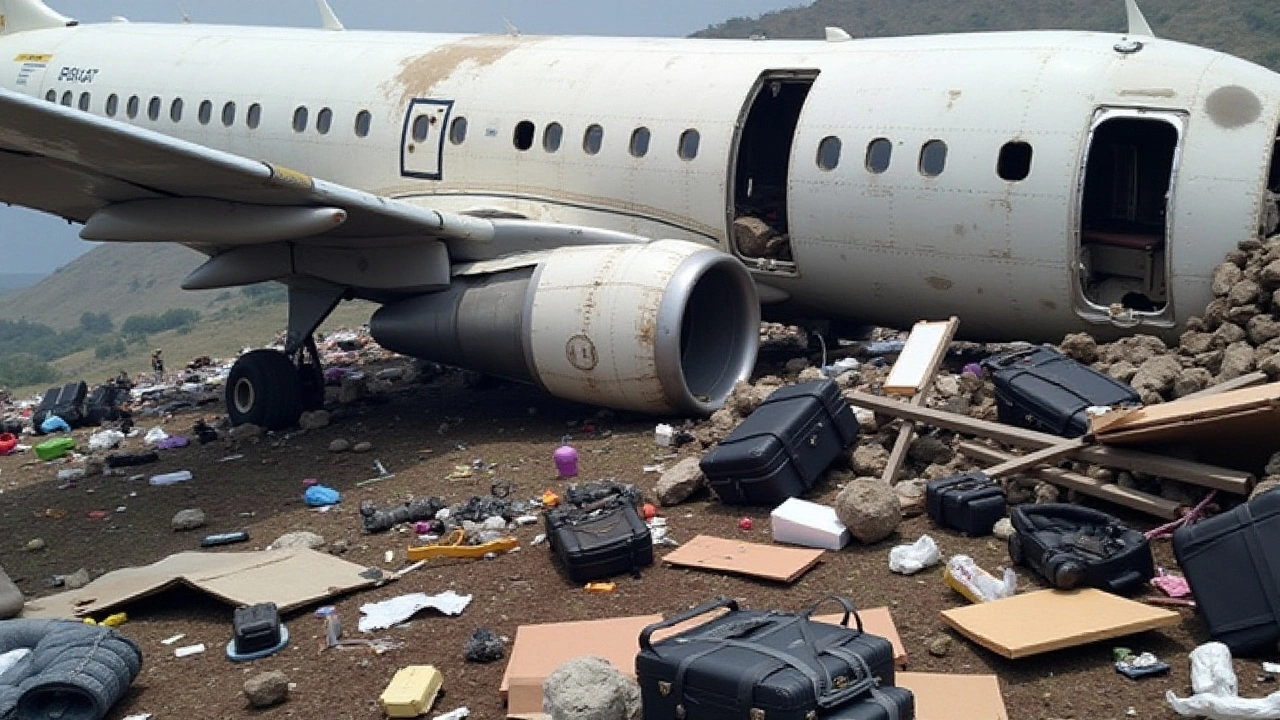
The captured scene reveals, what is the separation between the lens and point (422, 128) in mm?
15516

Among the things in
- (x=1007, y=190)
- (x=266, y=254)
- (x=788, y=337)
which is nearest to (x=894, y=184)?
(x=1007, y=190)

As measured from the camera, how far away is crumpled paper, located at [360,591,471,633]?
8.37 meters

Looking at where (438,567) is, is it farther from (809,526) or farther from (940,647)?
(940,647)

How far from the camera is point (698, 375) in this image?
43.0 feet

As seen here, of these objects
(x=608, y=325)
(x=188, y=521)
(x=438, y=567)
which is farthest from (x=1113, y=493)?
(x=188, y=521)

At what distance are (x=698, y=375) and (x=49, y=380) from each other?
47.4m

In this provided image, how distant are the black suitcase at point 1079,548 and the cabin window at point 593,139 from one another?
721 cm

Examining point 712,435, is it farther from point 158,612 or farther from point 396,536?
point 158,612

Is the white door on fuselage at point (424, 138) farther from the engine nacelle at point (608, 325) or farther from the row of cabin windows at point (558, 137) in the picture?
the engine nacelle at point (608, 325)

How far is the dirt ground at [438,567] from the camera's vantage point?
714 centimetres

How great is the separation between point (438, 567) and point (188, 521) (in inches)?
117

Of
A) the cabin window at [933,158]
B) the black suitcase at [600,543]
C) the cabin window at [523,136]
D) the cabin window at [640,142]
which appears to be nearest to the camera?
the black suitcase at [600,543]

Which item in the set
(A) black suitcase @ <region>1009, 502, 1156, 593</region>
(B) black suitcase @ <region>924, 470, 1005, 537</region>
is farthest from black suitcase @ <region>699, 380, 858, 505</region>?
(A) black suitcase @ <region>1009, 502, 1156, 593</region>

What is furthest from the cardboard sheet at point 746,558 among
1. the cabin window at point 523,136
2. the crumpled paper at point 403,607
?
the cabin window at point 523,136
